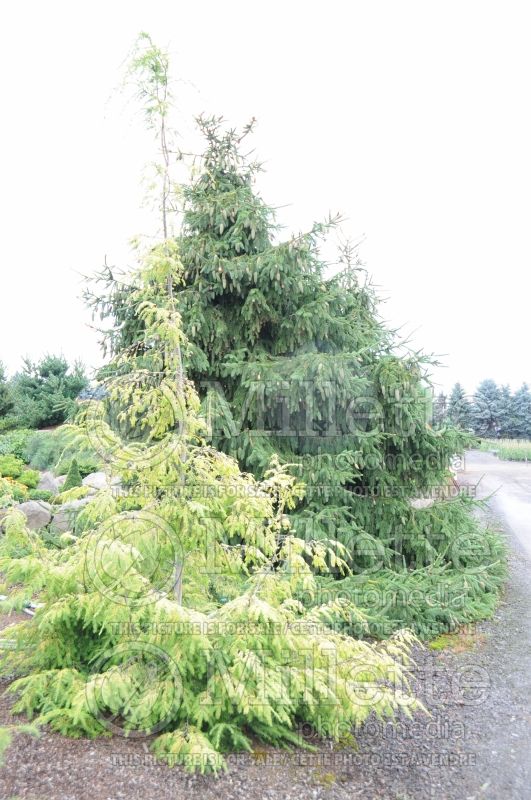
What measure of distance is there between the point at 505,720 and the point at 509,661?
127 cm

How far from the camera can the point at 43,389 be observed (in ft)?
63.5

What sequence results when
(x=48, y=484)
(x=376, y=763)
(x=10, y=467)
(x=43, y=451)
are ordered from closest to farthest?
(x=376, y=763) → (x=48, y=484) → (x=10, y=467) → (x=43, y=451)

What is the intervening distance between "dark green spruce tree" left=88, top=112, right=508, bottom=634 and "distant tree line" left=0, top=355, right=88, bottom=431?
1251cm

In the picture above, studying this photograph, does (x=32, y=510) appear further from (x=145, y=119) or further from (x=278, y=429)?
(x=145, y=119)

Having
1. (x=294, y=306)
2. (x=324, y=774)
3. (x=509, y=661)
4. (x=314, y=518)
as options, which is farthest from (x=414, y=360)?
(x=324, y=774)

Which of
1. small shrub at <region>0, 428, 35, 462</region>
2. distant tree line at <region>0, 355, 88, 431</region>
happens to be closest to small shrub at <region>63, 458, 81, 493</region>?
small shrub at <region>0, 428, 35, 462</region>

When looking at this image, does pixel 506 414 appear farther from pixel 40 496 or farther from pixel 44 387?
pixel 40 496

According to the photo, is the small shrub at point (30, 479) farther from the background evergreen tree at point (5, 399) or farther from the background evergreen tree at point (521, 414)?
the background evergreen tree at point (521, 414)

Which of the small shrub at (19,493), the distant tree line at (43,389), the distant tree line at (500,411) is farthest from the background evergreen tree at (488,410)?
the small shrub at (19,493)

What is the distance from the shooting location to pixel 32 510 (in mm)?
9531

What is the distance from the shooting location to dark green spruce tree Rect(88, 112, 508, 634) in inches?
263

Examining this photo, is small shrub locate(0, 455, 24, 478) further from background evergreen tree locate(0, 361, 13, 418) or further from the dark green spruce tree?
the dark green spruce tree

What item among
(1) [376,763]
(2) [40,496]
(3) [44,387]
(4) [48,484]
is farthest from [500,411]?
(1) [376,763]

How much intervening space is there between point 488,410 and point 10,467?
102ft
